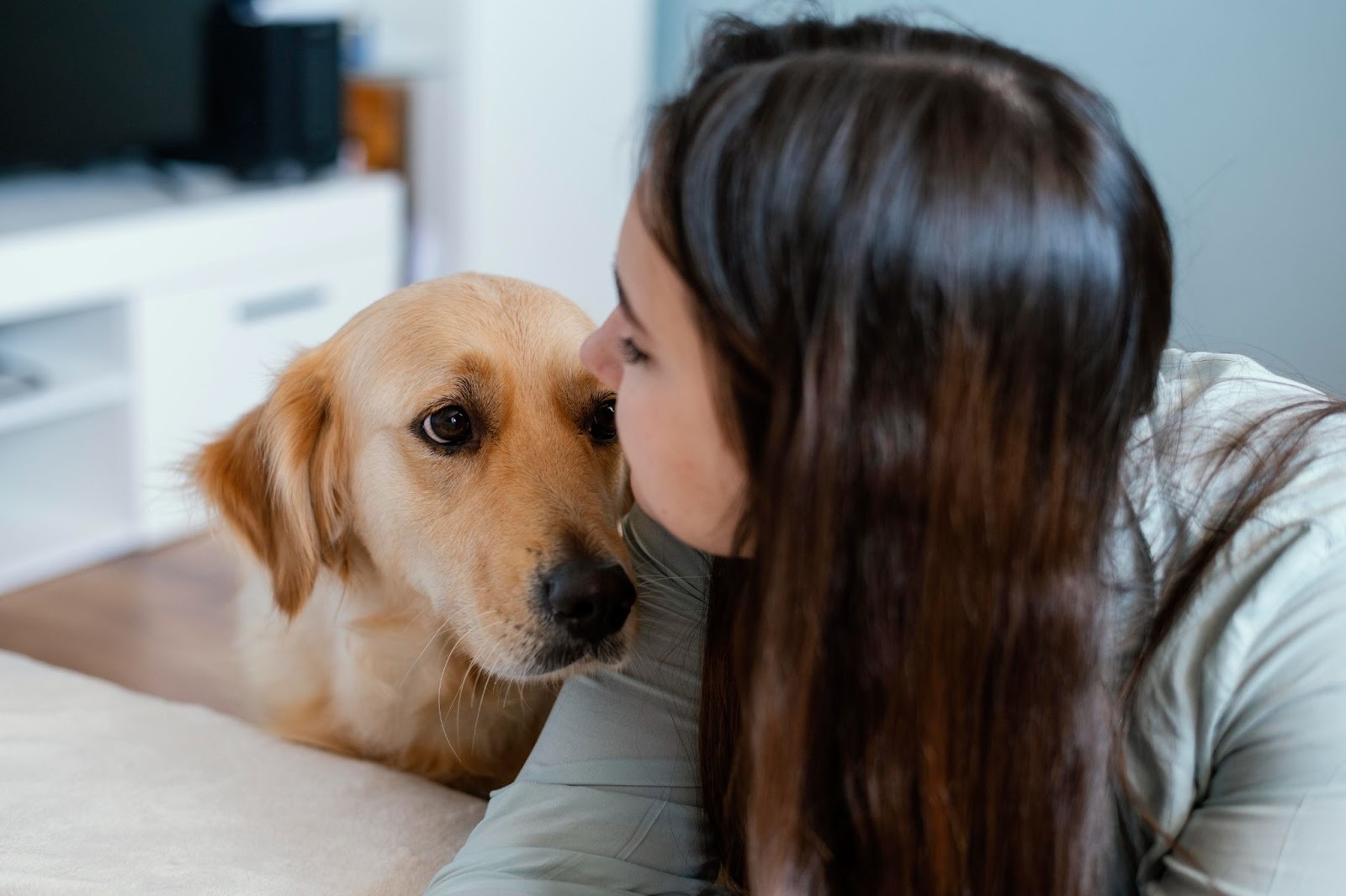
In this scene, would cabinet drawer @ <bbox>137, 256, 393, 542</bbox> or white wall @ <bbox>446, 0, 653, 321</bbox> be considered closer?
cabinet drawer @ <bbox>137, 256, 393, 542</bbox>

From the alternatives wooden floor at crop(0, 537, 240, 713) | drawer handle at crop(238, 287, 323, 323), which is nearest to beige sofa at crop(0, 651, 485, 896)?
wooden floor at crop(0, 537, 240, 713)

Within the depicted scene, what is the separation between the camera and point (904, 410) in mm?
851

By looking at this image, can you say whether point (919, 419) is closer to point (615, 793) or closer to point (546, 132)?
point (615, 793)

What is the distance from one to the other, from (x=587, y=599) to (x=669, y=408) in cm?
38

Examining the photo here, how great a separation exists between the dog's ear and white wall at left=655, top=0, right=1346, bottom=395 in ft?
7.64

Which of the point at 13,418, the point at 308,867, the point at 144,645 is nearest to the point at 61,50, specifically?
the point at 13,418

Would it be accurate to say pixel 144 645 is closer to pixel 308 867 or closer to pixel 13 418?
pixel 13 418

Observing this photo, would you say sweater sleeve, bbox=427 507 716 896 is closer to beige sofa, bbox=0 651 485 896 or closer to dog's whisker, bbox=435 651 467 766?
beige sofa, bbox=0 651 485 896

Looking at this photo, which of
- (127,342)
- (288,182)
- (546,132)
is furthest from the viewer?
(546,132)

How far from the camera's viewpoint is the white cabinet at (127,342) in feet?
9.57

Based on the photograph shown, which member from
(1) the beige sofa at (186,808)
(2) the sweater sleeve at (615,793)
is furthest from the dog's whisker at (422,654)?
(2) the sweater sleeve at (615,793)

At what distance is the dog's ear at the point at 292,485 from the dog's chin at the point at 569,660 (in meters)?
0.31

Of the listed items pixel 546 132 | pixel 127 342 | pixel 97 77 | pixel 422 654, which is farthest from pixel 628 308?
pixel 546 132

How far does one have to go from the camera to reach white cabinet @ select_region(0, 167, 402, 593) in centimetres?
292
